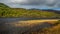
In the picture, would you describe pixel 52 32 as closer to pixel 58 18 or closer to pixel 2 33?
pixel 58 18

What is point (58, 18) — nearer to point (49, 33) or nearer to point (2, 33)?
point (49, 33)

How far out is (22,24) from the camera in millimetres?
15102

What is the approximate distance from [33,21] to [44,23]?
62.2 inches

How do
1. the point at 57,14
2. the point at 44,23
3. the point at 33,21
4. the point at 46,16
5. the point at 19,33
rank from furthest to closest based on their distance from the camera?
the point at 33,21, the point at 44,23, the point at 46,16, the point at 57,14, the point at 19,33

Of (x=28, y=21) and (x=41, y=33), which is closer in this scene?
(x=41, y=33)

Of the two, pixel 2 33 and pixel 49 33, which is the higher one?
pixel 49 33

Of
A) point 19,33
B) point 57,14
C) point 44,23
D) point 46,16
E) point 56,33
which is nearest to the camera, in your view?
point 56,33

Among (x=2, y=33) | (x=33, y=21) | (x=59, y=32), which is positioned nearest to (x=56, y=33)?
(x=59, y=32)

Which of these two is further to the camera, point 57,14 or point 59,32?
point 57,14

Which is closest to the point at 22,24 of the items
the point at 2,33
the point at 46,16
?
the point at 46,16

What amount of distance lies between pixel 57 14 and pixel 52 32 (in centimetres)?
258

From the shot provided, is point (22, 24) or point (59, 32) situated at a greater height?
point (59, 32)

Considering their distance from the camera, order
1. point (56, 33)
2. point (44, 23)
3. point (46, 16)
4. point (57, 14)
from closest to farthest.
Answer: point (56, 33) → point (57, 14) → point (46, 16) → point (44, 23)

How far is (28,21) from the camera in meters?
16.4
